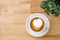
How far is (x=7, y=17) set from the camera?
173 centimetres

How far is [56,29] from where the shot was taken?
64.5 inches

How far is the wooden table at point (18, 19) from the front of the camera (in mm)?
1645

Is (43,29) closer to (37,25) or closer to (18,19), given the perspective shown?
(37,25)

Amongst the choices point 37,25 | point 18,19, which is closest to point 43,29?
point 37,25

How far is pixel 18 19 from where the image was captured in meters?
1.71

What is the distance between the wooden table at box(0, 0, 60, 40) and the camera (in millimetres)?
1645

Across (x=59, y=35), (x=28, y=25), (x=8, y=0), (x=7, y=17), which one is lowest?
(x=59, y=35)

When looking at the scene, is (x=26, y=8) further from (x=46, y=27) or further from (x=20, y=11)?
(x=46, y=27)

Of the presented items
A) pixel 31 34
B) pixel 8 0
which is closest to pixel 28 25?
pixel 31 34

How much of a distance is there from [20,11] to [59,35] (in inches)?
18.3

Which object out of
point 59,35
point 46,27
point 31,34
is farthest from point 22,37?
point 59,35

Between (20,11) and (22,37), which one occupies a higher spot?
(20,11)

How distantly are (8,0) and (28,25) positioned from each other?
0.36m

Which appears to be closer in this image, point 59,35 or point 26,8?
point 59,35
